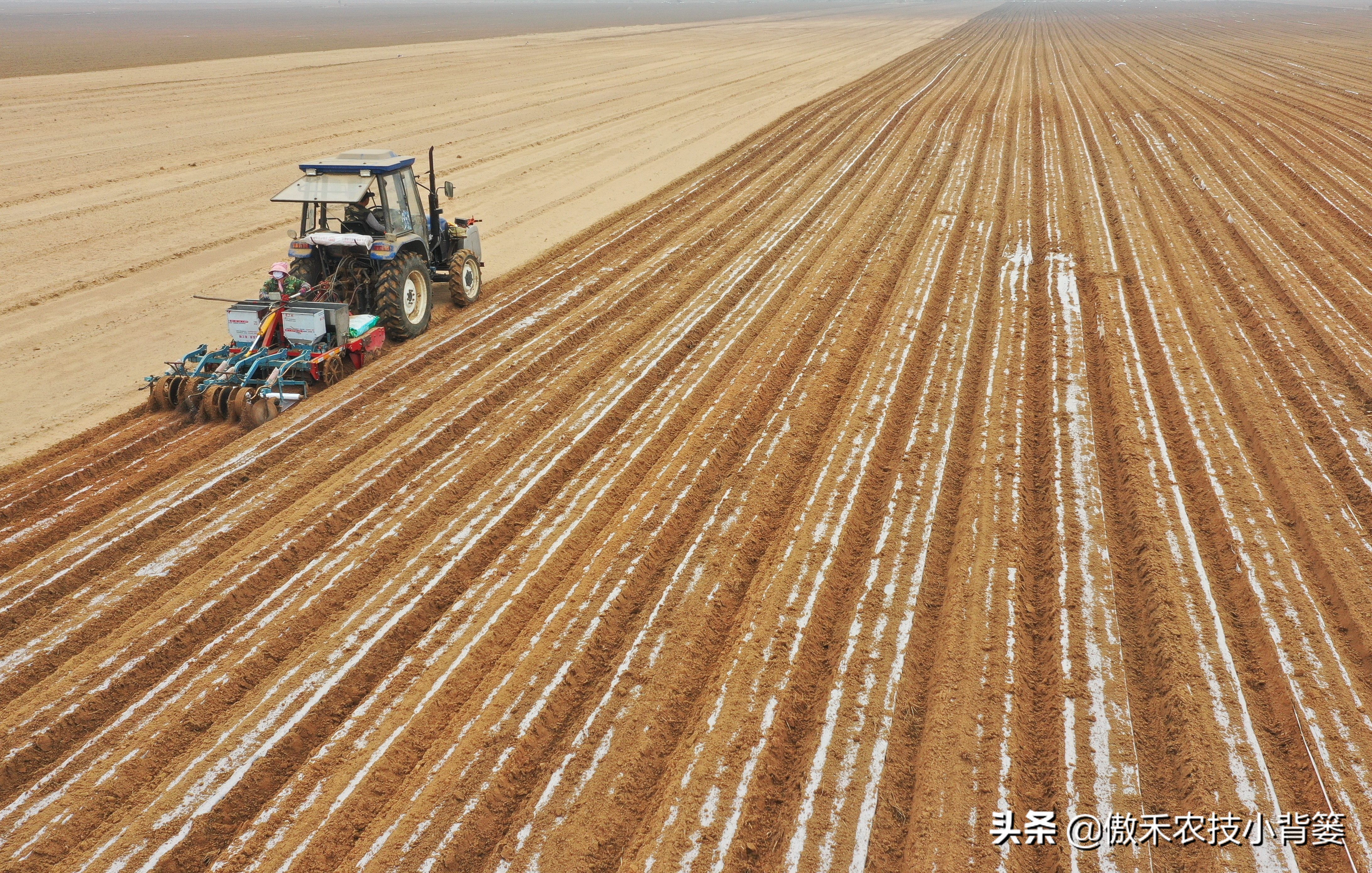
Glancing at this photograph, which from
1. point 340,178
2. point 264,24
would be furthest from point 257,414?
point 264,24

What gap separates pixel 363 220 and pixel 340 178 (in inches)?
21.0

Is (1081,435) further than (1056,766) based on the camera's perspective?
Yes

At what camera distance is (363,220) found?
1043 cm

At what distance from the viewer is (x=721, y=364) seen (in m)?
9.88

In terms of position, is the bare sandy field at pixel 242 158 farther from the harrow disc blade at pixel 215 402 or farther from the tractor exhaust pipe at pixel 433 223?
the tractor exhaust pipe at pixel 433 223

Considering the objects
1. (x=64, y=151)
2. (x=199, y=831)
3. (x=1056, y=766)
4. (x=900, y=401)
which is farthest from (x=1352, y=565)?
(x=64, y=151)

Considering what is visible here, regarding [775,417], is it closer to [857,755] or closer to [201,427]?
[857,755]

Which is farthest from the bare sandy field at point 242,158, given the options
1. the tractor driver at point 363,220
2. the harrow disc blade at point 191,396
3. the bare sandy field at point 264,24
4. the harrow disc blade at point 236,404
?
the bare sandy field at point 264,24

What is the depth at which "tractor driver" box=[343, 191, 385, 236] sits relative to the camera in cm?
1034

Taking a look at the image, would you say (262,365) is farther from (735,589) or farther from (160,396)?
(735,589)

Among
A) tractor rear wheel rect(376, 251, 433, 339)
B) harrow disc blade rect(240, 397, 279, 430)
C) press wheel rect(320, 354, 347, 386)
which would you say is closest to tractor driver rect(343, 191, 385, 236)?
tractor rear wheel rect(376, 251, 433, 339)

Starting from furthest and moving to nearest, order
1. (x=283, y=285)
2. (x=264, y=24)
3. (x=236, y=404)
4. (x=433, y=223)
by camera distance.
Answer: (x=264, y=24) < (x=433, y=223) < (x=283, y=285) < (x=236, y=404)

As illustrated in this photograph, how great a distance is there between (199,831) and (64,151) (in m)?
22.6

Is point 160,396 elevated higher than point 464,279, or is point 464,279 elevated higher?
point 464,279
